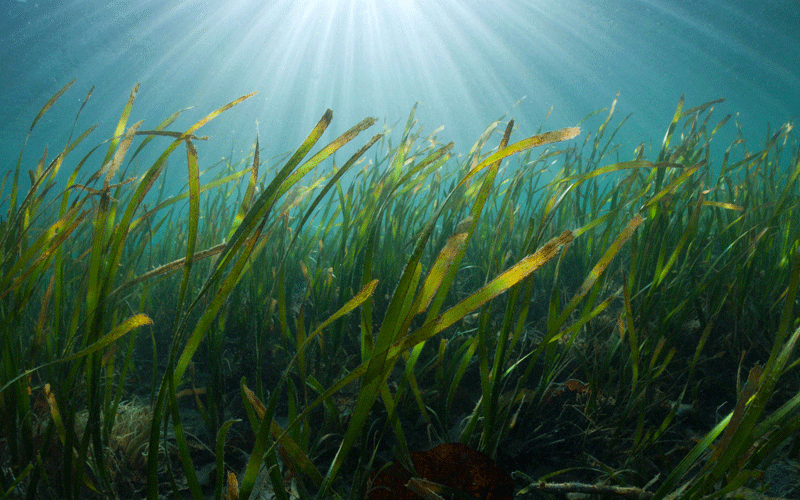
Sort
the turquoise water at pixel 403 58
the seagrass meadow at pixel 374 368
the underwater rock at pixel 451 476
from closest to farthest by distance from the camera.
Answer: the seagrass meadow at pixel 374 368
the underwater rock at pixel 451 476
the turquoise water at pixel 403 58

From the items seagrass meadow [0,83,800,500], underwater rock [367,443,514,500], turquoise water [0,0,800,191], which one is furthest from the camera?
turquoise water [0,0,800,191]

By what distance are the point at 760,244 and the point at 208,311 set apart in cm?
164

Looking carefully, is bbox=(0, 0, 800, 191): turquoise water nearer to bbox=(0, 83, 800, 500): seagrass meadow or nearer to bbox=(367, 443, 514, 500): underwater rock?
bbox=(0, 83, 800, 500): seagrass meadow

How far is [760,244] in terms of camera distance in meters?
1.20

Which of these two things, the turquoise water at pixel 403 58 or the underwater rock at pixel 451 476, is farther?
the turquoise water at pixel 403 58

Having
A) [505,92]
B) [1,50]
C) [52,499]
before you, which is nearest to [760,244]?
[52,499]

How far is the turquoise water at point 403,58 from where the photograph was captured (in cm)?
1456

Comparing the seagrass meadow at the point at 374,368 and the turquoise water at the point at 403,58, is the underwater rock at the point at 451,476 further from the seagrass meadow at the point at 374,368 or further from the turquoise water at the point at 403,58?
the turquoise water at the point at 403,58

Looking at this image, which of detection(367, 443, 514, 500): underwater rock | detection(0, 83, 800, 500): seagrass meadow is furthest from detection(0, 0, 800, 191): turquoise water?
detection(367, 443, 514, 500): underwater rock

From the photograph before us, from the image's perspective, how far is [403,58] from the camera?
89.6 feet

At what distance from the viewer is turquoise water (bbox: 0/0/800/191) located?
14562 millimetres

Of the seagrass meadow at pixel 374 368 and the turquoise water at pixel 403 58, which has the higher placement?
the turquoise water at pixel 403 58

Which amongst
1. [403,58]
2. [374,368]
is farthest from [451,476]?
[403,58]

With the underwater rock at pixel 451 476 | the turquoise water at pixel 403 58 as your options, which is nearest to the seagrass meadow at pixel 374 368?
the underwater rock at pixel 451 476
